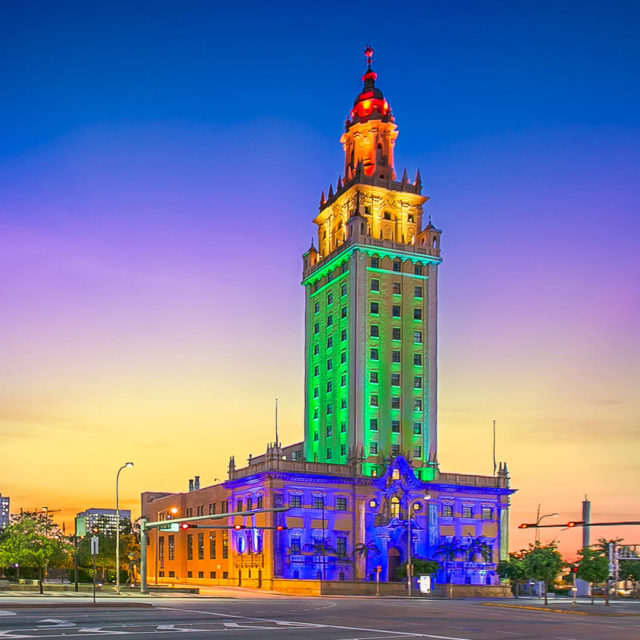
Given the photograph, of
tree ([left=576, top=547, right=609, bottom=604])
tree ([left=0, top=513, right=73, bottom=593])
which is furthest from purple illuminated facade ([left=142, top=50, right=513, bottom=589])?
tree ([left=576, top=547, right=609, bottom=604])

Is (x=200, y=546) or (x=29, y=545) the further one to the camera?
(x=200, y=546)

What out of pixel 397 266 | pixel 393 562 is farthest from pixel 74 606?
pixel 397 266

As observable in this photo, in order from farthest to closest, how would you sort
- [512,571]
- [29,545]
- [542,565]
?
1. [512,571]
2. [29,545]
3. [542,565]

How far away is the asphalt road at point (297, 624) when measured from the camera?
3102 centimetres

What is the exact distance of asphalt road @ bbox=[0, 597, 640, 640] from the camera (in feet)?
102

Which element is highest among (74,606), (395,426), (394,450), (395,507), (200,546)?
(395,426)

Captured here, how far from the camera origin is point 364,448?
111 m

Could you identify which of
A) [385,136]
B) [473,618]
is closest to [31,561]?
[473,618]

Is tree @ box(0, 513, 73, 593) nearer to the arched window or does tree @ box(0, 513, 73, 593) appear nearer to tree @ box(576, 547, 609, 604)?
the arched window

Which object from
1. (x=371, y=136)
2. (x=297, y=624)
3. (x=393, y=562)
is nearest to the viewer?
(x=297, y=624)

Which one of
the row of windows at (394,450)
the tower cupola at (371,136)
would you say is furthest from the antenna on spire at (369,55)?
the row of windows at (394,450)

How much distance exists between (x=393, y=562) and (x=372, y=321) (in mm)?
30933

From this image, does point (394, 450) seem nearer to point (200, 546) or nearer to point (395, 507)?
point (395, 507)

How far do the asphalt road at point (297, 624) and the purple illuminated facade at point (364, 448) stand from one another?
51.0 m
